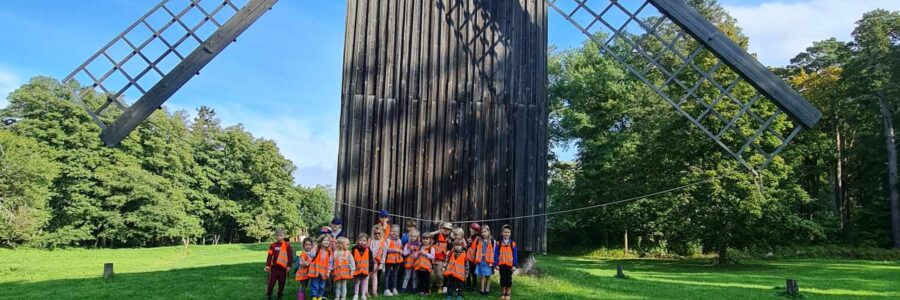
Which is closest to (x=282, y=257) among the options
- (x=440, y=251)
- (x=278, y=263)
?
(x=278, y=263)

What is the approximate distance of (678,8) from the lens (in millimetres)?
9875

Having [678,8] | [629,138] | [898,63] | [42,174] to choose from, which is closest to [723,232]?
[629,138]

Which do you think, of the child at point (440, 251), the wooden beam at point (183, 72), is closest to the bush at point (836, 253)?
the child at point (440, 251)

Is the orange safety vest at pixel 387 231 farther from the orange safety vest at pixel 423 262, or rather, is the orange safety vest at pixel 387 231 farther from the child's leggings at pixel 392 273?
the orange safety vest at pixel 423 262

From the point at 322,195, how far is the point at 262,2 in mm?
59927

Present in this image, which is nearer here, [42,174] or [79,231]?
[42,174]

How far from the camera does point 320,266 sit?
8656 millimetres

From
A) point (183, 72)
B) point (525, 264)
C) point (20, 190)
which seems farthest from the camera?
point (20, 190)

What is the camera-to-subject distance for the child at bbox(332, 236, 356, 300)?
869 cm

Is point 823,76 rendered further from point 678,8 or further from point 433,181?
point 433,181

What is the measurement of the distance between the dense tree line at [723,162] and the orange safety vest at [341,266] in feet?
54.3

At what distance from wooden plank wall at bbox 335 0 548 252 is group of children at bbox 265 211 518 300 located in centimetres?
69

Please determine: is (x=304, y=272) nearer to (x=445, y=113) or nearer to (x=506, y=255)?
(x=506, y=255)

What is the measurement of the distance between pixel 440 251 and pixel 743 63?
20.4ft
